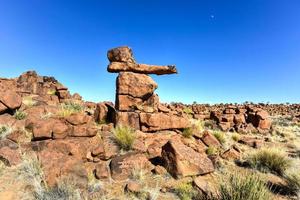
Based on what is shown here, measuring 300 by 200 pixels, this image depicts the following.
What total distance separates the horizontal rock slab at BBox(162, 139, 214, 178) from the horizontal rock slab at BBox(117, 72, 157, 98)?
386 cm

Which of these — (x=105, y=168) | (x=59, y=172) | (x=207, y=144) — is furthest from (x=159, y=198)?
(x=207, y=144)

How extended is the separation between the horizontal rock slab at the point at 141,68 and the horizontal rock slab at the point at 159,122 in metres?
2.01

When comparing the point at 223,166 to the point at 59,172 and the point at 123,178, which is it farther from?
the point at 59,172

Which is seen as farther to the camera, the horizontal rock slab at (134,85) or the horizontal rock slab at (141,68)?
the horizontal rock slab at (141,68)

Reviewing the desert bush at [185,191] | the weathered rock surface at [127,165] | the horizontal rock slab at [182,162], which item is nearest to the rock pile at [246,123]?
the horizontal rock slab at [182,162]

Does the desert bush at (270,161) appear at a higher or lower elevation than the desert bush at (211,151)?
lower

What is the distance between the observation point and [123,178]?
773 centimetres

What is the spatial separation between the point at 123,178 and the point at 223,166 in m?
3.82

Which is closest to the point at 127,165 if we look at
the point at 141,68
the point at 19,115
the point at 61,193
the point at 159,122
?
the point at 61,193

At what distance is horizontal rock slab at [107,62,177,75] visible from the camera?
1191 centimetres

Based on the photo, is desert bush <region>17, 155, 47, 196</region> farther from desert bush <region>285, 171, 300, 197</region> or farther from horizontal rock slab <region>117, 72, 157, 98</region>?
desert bush <region>285, 171, 300, 197</region>

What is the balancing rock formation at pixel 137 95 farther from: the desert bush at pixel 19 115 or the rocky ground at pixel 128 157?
the desert bush at pixel 19 115

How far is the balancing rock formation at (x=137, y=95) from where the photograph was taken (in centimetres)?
1144

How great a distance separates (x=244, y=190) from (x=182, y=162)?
8.69 feet
